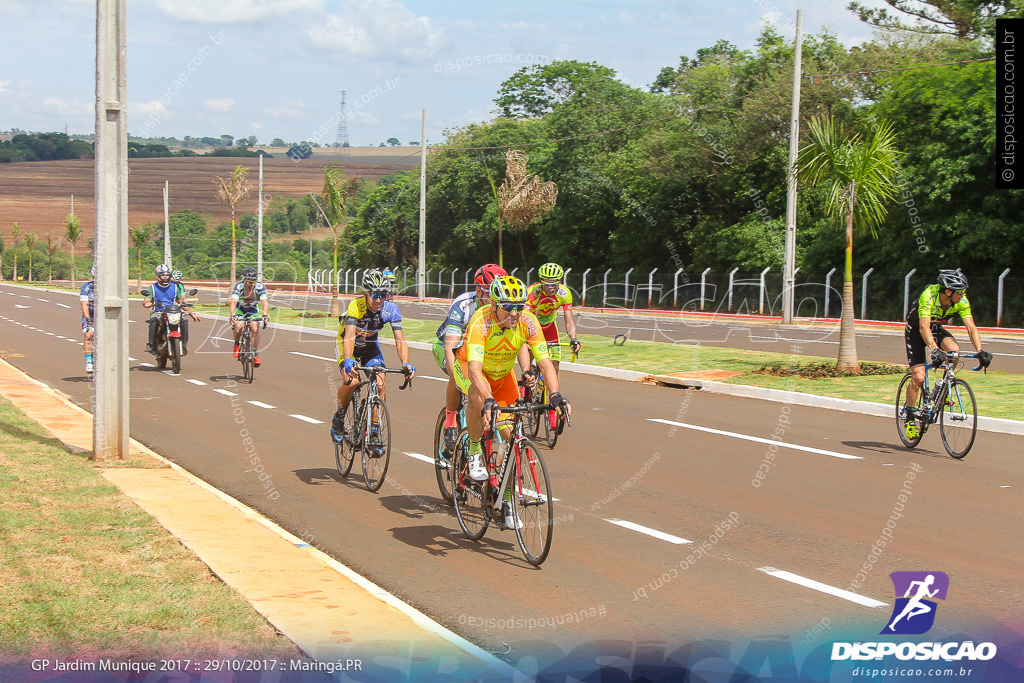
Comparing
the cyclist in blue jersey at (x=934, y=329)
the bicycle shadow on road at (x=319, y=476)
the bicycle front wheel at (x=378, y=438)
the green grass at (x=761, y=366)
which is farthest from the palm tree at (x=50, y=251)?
the cyclist in blue jersey at (x=934, y=329)

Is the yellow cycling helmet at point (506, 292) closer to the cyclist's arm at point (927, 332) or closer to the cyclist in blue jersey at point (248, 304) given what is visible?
the cyclist's arm at point (927, 332)

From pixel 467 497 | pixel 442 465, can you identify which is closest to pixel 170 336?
pixel 442 465

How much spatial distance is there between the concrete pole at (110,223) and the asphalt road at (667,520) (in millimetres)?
1095

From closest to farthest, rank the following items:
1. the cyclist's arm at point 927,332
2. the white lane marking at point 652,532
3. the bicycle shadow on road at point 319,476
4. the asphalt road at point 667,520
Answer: the asphalt road at point 667,520
the white lane marking at point 652,532
the bicycle shadow on road at point 319,476
the cyclist's arm at point 927,332

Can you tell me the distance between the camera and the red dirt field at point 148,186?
116 metres

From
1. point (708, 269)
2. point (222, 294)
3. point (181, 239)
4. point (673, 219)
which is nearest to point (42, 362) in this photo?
point (708, 269)

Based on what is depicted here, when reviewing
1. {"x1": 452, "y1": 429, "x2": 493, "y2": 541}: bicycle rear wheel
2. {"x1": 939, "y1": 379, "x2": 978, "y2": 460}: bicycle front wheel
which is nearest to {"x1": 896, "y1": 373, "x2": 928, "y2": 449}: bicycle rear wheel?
{"x1": 939, "y1": 379, "x2": 978, "y2": 460}: bicycle front wheel

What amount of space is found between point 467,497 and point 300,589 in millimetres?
1905

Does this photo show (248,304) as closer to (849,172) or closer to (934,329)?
(849,172)

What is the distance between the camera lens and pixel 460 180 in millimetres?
70875

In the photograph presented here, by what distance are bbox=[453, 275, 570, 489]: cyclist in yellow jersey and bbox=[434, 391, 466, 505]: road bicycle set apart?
652 mm

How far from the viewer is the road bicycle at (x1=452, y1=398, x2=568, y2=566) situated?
6684 mm

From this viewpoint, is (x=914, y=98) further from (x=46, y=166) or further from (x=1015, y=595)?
(x=46, y=166)

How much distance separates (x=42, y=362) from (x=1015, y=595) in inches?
818
